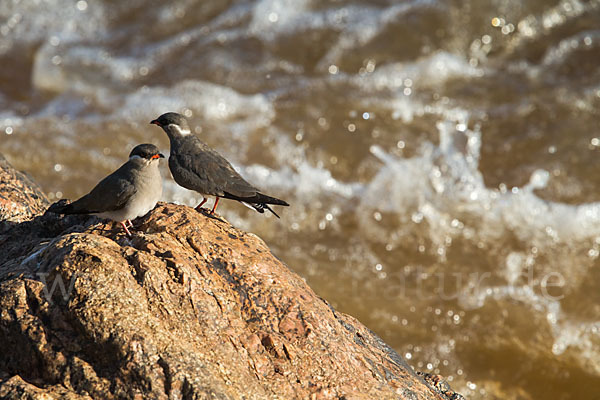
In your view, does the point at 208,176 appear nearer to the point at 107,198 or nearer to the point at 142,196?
the point at 142,196

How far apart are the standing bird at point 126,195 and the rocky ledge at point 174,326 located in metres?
0.12

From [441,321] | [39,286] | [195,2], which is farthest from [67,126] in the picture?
[39,286]

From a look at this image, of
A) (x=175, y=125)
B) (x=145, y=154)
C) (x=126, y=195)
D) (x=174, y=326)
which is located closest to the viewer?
(x=174, y=326)

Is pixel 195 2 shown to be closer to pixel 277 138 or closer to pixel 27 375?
pixel 277 138

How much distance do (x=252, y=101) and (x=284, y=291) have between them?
8981mm

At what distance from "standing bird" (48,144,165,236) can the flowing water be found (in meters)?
4.67

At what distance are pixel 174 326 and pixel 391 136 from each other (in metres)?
8.99

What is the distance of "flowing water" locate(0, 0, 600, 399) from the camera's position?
8938 mm

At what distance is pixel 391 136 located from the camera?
39.6 feet

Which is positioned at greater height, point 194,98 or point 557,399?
point 194,98

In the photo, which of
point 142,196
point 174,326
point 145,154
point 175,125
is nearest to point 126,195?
point 142,196

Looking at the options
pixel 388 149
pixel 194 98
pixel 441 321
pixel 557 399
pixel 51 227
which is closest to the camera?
pixel 51 227

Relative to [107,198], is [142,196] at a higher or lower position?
higher

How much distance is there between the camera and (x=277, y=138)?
1187cm
